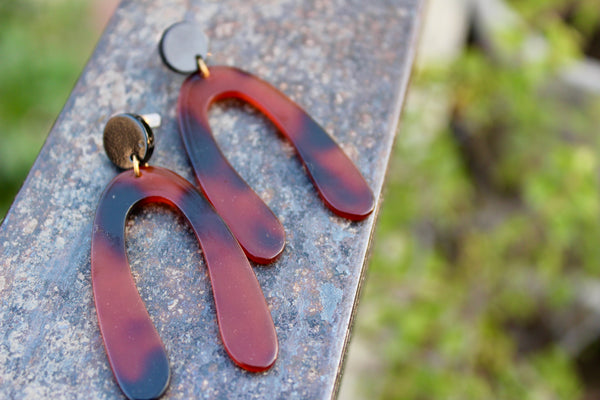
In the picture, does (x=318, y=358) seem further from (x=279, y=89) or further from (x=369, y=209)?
(x=279, y=89)

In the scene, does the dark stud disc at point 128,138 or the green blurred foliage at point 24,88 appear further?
the green blurred foliage at point 24,88

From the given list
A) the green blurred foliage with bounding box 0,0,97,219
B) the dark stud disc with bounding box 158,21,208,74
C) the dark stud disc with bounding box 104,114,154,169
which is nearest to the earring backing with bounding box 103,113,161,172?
the dark stud disc with bounding box 104,114,154,169

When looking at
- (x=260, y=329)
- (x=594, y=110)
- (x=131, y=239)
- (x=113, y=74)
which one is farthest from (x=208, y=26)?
(x=594, y=110)

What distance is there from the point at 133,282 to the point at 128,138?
0.21 metres

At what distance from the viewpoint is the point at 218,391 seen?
682 mm

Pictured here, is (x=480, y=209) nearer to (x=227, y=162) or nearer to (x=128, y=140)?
(x=227, y=162)

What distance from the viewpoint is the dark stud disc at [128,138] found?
2.61 ft

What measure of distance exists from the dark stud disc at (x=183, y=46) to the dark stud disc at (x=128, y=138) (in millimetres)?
162

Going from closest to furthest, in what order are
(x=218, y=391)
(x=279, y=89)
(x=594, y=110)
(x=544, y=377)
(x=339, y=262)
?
1. (x=218, y=391)
2. (x=339, y=262)
3. (x=279, y=89)
4. (x=544, y=377)
5. (x=594, y=110)

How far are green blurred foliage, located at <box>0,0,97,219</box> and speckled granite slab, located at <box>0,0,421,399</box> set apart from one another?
2.38 ft

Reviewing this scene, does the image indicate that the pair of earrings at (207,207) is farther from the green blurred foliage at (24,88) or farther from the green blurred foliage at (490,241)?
the green blurred foliage at (24,88)

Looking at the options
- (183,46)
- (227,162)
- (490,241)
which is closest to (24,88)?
(183,46)

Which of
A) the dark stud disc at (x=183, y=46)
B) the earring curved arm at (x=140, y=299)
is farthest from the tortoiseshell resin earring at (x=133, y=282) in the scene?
the dark stud disc at (x=183, y=46)

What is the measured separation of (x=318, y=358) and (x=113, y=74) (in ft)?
1.93
